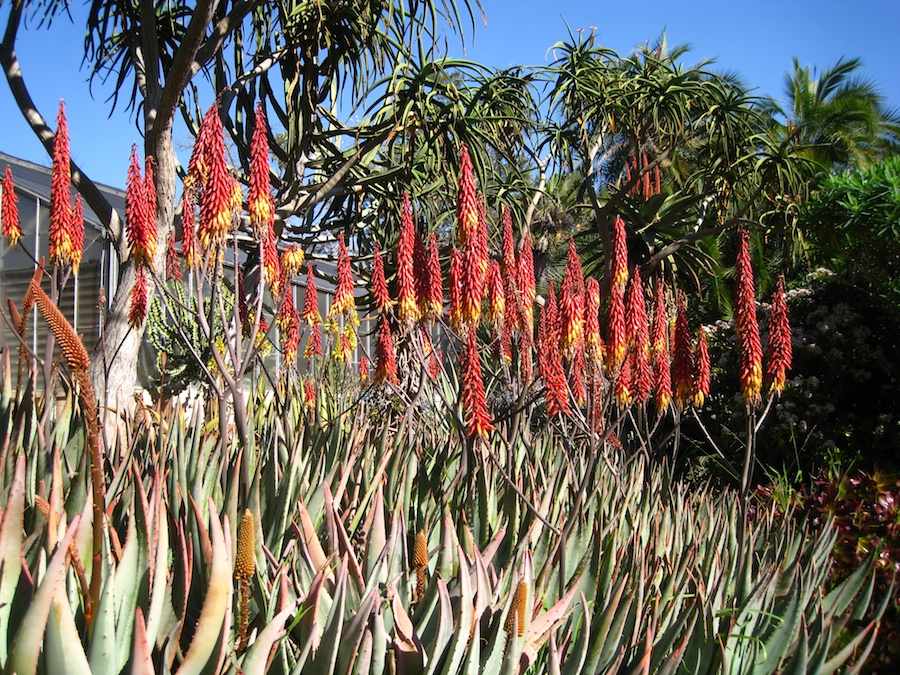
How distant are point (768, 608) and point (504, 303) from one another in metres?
1.37

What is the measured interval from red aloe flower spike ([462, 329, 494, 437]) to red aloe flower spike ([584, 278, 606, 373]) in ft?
1.65

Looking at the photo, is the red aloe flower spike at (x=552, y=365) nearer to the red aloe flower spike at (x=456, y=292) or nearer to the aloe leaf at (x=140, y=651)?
the red aloe flower spike at (x=456, y=292)

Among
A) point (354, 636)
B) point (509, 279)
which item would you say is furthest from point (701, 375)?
point (354, 636)

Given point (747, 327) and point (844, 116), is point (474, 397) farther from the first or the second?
point (844, 116)

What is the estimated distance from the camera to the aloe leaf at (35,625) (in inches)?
40.6

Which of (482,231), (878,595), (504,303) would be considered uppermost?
(482,231)

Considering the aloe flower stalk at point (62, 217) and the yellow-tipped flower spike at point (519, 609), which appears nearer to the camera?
the yellow-tipped flower spike at point (519, 609)

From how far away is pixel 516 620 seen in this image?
1.28 m

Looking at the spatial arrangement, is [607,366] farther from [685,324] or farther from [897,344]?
[897,344]

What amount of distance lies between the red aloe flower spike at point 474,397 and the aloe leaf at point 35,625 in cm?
139

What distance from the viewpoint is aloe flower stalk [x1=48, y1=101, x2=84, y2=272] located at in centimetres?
279

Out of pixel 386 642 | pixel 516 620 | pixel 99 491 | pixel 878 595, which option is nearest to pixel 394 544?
pixel 386 642

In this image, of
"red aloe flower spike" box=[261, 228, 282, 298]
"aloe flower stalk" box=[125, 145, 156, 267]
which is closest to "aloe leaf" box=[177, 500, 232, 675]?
"aloe flower stalk" box=[125, 145, 156, 267]

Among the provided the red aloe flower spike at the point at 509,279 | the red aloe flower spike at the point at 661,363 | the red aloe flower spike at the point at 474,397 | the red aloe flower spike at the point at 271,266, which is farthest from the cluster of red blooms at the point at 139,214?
the red aloe flower spike at the point at 661,363
